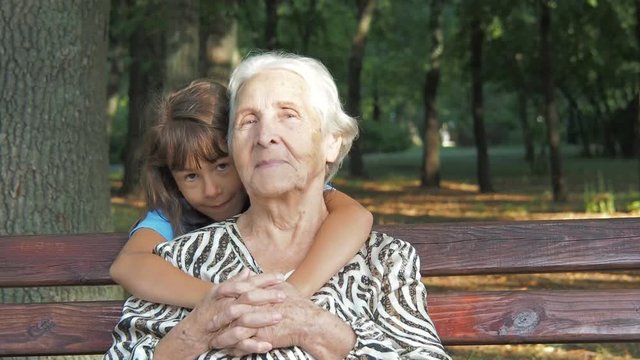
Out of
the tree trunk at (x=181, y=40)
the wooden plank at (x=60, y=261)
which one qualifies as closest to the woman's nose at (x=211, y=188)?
the wooden plank at (x=60, y=261)

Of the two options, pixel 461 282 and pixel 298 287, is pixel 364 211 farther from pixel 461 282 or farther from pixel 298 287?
pixel 461 282

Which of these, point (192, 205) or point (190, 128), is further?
point (192, 205)

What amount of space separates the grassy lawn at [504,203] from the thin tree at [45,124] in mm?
2501

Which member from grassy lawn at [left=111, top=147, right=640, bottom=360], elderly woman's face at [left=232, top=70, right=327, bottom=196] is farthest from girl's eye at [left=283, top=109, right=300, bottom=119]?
grassy lawn at [left=111, top=147, right=640, bottom=360]

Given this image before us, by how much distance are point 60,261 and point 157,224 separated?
430 millimetres

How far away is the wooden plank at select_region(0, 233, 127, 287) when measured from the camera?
373 cm

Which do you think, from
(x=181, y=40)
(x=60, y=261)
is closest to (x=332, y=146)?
(x=60, y=261)

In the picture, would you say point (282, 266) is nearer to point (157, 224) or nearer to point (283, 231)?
point (283, 231)

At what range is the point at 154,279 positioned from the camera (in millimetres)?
3199

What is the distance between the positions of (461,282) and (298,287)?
829 cm

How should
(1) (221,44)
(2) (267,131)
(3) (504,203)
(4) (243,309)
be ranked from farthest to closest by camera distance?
(3) (504,203) < (1) (221,44) < (2) (267,131) < (4) (243,309)

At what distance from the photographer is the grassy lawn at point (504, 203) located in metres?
7.52

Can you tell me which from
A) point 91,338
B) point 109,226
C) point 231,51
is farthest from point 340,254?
point 231,51

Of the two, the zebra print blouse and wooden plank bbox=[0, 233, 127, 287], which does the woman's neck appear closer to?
the zebra print blouse
